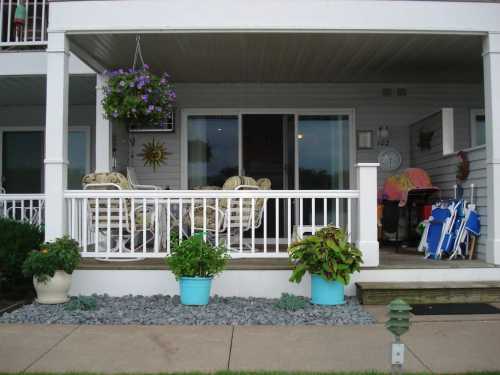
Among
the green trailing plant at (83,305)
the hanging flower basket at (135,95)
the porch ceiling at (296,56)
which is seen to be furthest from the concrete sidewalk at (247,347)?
the porch ceiling at (296,56)

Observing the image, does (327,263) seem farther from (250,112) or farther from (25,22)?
(25,22)

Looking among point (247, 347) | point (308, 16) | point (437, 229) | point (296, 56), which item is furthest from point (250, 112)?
point (247, 347)

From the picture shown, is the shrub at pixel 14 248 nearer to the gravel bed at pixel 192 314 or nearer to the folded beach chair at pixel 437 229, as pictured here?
the gravel bed at pixel 192 314

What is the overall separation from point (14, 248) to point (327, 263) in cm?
298

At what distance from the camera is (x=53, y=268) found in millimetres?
4832

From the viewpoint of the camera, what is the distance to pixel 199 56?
6.60 meters

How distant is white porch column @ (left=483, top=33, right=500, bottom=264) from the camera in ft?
17.3

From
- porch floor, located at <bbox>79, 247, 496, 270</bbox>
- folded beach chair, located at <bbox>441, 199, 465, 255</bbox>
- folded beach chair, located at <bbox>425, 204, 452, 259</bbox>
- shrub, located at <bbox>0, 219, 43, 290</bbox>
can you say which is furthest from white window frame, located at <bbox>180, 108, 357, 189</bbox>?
shrub, located at <bbox>0, 219, 43, 290</bbox>

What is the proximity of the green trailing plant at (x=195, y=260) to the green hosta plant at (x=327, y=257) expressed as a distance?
0.67 m

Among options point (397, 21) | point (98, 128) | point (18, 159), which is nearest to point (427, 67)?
point (397, 21)

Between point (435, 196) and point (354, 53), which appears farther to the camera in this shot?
point (435, 196)

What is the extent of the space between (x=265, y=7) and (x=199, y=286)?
8.73 feet

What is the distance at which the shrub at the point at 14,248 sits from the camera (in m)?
5.26

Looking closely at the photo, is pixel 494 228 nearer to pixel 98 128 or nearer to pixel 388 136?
pixel 388 136
